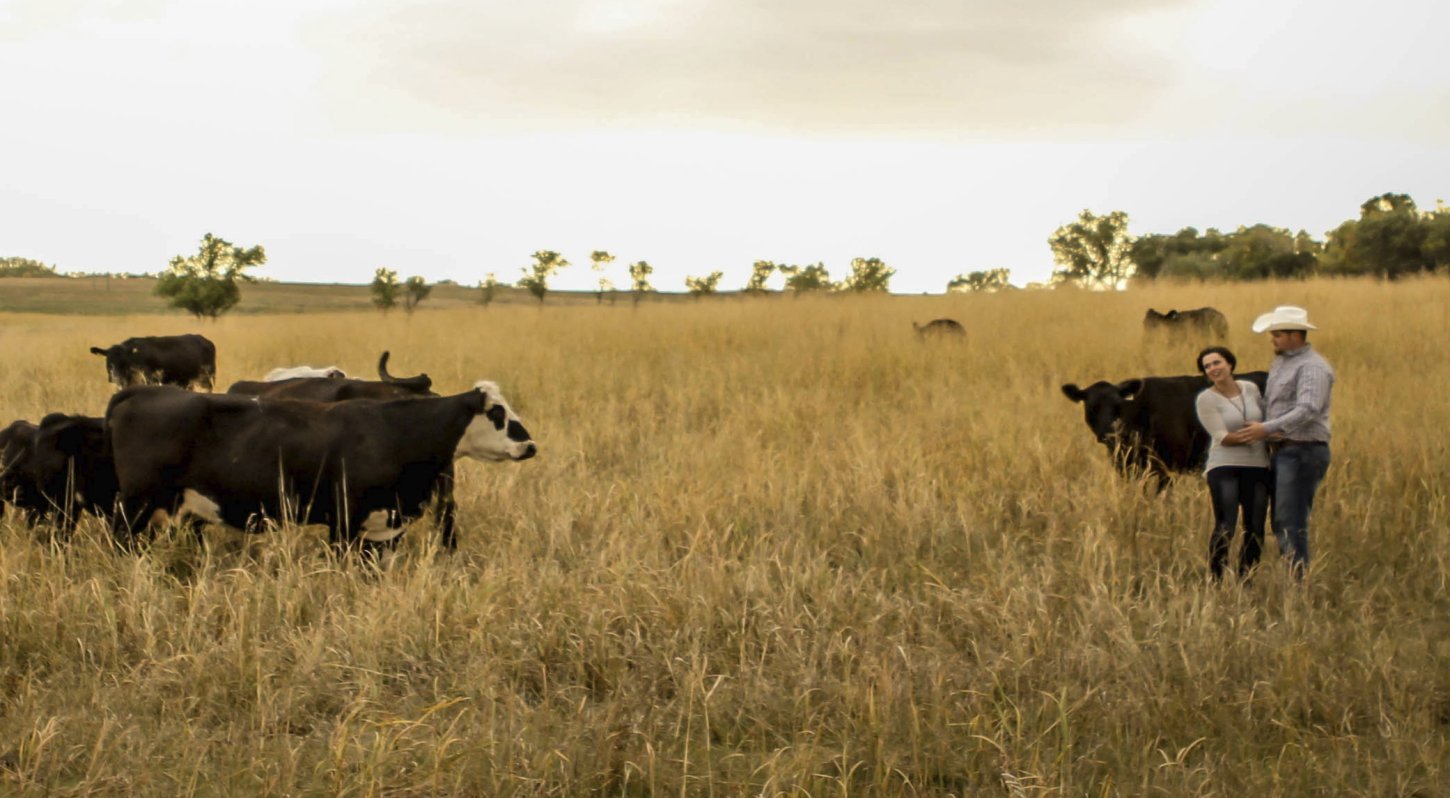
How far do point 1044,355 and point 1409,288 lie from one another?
31.1 ft

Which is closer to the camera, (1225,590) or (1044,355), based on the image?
(1225,590)

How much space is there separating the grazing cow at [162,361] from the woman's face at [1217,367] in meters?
13.1

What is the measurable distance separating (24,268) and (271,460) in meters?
145

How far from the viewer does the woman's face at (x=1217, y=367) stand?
599 centimetres

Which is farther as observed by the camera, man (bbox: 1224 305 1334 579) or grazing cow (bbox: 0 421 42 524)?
grazing cow (bbox: 0 421 42 524)

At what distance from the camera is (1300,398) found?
19.0 feet

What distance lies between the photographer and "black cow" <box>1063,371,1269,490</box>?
326 inches

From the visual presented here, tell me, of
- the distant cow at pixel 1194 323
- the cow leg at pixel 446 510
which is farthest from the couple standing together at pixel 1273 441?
the distant cow at pixel 1194 323

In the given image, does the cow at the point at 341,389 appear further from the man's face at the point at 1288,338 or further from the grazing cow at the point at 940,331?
the grazing cow at the point at 940,331

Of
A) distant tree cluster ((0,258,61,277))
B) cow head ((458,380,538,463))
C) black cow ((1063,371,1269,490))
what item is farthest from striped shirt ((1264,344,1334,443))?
distant tree cluster ((0,258,61,277))

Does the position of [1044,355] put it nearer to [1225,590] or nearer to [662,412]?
→ [662,412]

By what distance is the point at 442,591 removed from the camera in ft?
17.4

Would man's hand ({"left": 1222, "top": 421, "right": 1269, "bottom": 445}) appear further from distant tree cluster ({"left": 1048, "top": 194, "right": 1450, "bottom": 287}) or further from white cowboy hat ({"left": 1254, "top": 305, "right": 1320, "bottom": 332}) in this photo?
distant tree cluster ({"left": 1048, "top": 194, "right": 1450, "bottom": 287})

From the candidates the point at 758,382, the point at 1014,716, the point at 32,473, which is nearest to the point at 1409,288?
the point at 758,382
